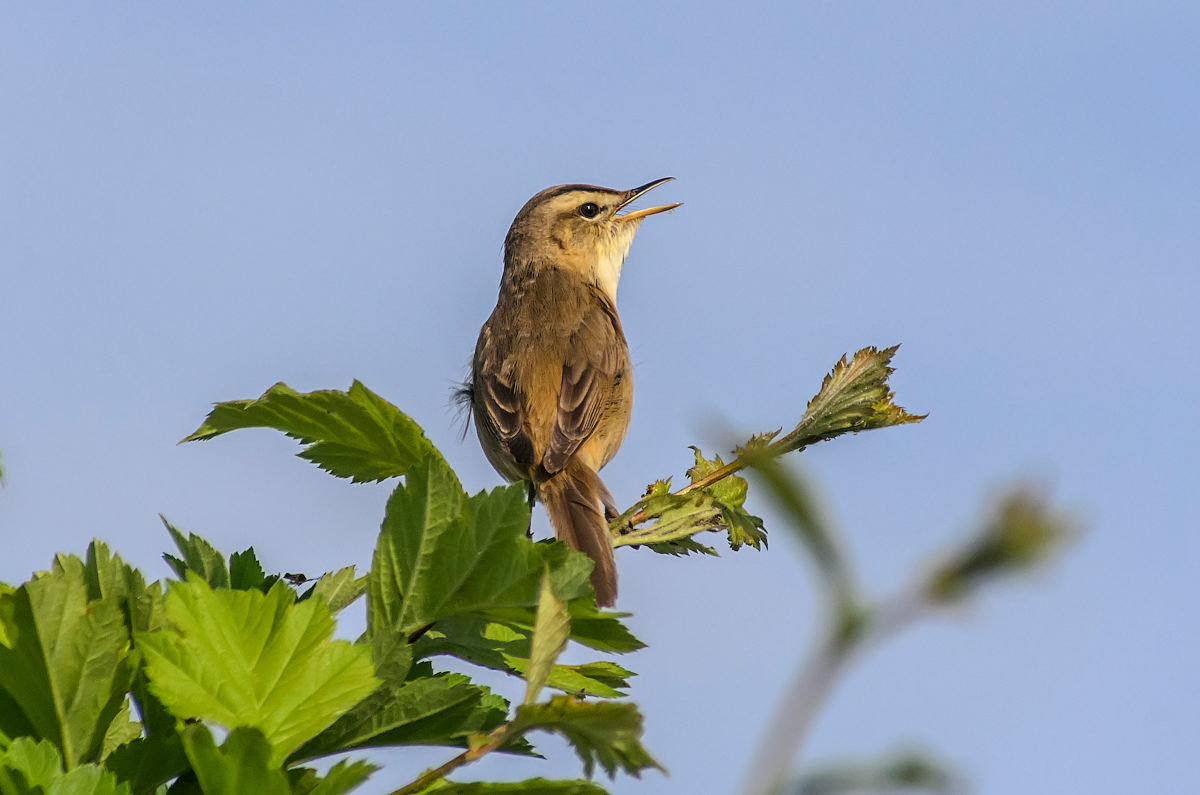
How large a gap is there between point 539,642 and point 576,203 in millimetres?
7537

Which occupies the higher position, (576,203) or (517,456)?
(576,203)

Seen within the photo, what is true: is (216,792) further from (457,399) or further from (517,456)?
(457,399)

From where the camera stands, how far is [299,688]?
183 cm

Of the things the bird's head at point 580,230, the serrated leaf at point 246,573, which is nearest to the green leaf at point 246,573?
the serrated leaf at point 246,573

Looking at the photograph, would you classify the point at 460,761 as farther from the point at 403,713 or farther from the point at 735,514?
the point at 735,514

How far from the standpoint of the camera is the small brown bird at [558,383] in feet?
18.7

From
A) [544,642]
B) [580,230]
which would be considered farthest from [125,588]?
[580,230]

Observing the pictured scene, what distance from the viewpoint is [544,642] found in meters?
1.52

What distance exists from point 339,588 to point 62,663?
0.54 metres

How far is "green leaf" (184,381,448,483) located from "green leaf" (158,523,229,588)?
0.75 ft

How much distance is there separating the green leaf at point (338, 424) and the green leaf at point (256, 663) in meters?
0.47

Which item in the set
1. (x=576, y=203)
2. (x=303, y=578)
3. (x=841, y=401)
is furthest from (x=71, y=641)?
(x=576, y=203)

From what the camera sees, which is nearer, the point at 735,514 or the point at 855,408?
the point at 855,408

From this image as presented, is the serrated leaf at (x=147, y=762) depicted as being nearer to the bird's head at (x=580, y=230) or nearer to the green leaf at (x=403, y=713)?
the green leaf at (x=403, y=713)
